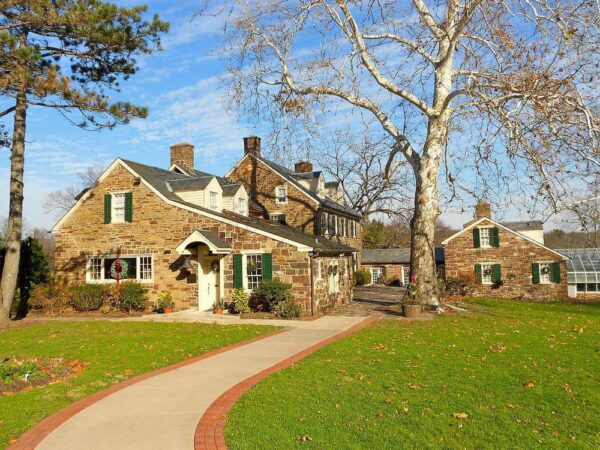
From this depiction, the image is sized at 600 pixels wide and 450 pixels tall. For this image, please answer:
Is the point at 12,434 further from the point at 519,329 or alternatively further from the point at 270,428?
the point at 519,329

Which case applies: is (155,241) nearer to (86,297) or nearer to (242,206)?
(86,297)

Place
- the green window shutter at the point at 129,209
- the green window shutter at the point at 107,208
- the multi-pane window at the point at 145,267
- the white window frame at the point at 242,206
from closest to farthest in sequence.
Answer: the multi-pane window at the point at 145,267 → the green window shutter at the point at 129,209 → the green window shutter at the point at 107,208 → the white window frame at the point at 242,206

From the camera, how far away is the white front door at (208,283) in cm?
1923

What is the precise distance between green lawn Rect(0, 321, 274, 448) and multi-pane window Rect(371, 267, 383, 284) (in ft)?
94.0

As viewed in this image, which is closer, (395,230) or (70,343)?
(70,343)

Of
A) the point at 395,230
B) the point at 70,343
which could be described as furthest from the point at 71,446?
the point at 395,230

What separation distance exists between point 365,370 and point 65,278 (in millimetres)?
17405

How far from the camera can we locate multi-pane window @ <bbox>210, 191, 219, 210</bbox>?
22047 mm

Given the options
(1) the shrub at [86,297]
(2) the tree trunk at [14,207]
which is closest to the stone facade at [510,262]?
(1) the shrub at [86,297]

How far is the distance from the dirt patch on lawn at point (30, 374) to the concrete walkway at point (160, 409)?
1634 millimetres

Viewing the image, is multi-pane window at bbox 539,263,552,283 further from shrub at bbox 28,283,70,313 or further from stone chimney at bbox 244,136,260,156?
shrub at bbox 28,283,70,313

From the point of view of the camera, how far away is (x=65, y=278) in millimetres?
21391

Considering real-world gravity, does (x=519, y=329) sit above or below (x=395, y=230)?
below

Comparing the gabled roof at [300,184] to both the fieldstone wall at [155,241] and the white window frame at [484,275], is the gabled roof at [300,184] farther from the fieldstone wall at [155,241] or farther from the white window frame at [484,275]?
the fieldstone wall at [155,241]
